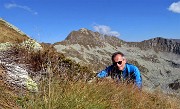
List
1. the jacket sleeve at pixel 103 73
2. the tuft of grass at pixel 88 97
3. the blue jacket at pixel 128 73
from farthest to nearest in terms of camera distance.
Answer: the blue jacket at pixel 128 73 < the jacket sleeve at pixel 103 73 < the tuft of grass at pixel 88 97

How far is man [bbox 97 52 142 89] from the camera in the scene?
10.1 metres

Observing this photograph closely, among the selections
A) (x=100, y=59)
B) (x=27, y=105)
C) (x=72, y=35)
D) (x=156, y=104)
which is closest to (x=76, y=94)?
(x=27, y=105)

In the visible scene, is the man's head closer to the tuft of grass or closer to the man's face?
the man's face

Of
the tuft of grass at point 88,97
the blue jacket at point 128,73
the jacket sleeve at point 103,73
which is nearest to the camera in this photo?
the tuft of grass at point 88,97

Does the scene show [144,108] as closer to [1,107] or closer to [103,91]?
[103,91]

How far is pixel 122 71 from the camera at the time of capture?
1022cm

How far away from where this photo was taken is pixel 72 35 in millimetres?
198500

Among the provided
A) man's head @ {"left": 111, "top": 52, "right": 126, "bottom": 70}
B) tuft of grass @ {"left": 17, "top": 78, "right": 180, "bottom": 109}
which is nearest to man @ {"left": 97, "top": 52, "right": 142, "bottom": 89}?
man's head @ {"left": 111, "top": 52, "right": 126, "bottom": 70}

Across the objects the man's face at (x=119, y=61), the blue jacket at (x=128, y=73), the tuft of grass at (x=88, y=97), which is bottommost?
the tuft of grass at (x=88, y=97)

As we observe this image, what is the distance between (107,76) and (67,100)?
397 centimetres

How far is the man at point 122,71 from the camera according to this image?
10070 mm

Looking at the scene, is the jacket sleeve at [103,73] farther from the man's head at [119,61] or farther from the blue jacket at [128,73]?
the man's head at [119,61]

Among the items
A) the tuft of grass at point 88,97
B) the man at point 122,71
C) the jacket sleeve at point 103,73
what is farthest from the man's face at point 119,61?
the tuft of grass at point 88,97

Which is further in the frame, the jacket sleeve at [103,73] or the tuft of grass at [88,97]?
the jacket sleeve at [103,73]
